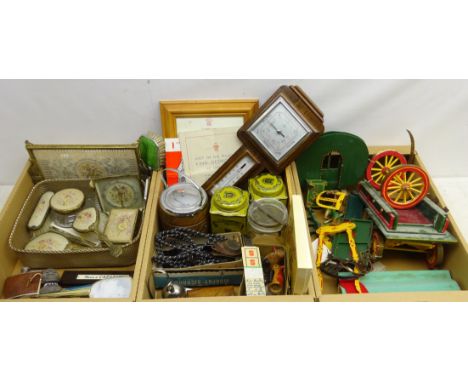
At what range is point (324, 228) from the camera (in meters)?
1.35

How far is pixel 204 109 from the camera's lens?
1350 millimetres

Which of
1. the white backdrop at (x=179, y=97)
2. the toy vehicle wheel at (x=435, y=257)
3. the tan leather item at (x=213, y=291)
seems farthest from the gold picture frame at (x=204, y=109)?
the toy vehicle wheel at (x=435, y=257)

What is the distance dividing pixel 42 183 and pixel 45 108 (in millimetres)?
297

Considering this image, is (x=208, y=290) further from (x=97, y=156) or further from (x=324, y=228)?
(x=97, y=156)

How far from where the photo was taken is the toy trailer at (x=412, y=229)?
1242 millimetres

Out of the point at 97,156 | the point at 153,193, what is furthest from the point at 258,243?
the point at 97,156

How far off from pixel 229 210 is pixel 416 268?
75 centimetres

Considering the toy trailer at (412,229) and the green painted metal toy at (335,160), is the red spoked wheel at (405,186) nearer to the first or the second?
the toy trailer at (412,229)

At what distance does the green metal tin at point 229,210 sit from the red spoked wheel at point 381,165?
528mm

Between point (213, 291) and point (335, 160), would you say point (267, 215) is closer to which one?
point (213, 291)

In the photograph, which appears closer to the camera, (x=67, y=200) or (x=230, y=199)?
(x=230, y=199)

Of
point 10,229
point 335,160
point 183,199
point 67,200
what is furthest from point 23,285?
point 335,160

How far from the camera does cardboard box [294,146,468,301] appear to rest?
960mm

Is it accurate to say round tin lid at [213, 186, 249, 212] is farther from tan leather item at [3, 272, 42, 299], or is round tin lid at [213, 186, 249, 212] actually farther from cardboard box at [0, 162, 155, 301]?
tan leather item at [3, 272, 42, 299]
